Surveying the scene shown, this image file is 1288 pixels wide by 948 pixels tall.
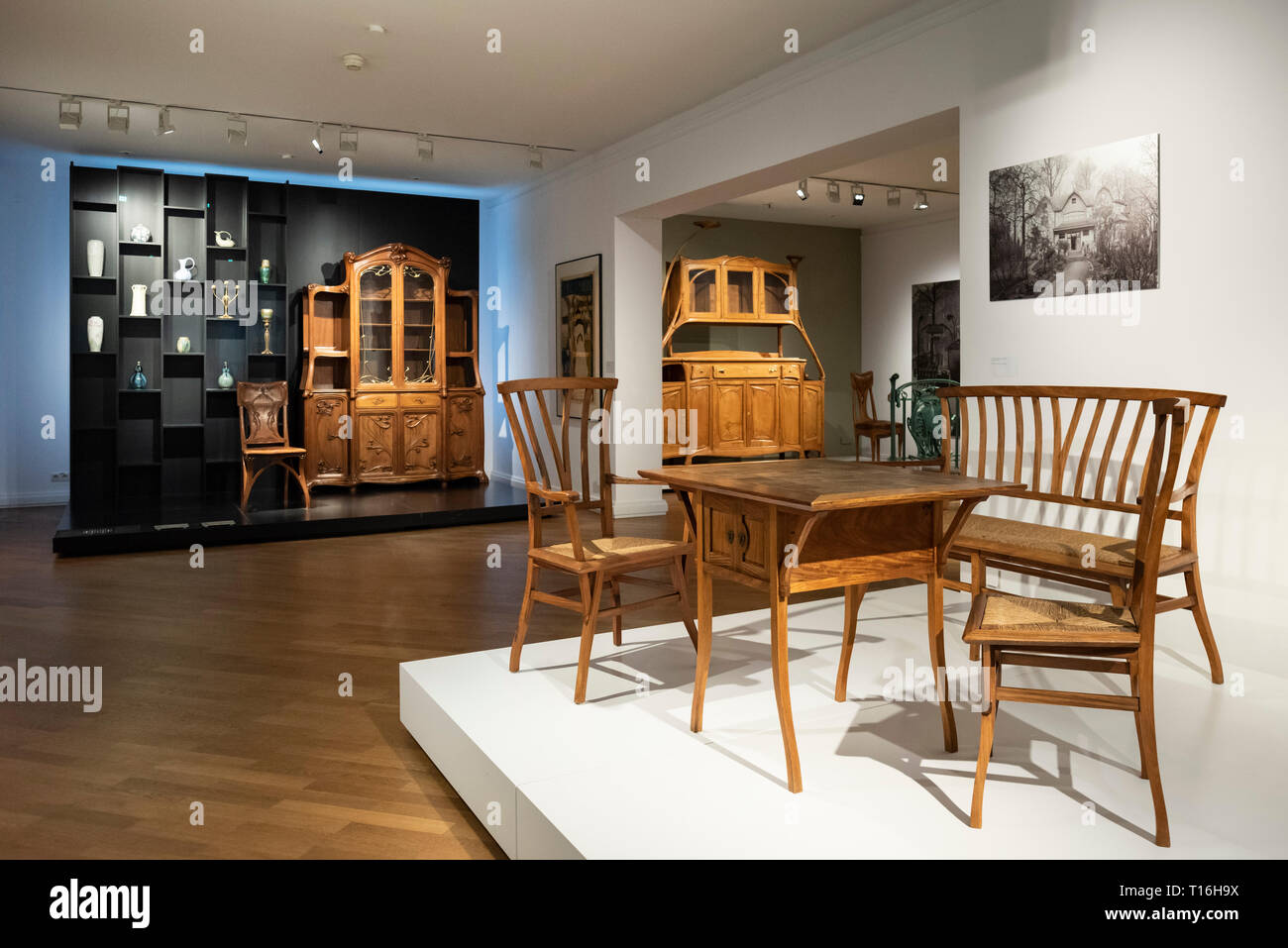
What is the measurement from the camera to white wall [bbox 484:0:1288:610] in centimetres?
342

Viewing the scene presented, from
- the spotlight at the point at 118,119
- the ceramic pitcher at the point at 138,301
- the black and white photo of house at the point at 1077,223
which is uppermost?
the spotlight at the point at 118,119

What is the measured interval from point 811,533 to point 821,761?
0.60 metres

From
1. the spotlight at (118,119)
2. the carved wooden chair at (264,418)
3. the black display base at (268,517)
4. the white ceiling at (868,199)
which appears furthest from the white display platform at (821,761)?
the white ceiling at (868,199)

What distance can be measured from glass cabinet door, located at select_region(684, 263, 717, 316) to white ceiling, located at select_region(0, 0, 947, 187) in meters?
2.69

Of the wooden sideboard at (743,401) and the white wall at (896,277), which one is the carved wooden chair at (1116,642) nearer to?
the wooden sideboard at (743,401)

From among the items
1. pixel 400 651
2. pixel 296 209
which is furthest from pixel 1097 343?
pixel 296 209

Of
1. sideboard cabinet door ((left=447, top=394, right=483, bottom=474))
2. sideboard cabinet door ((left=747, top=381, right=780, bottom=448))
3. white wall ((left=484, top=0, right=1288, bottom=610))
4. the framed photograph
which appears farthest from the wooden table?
sideboard cabinet door ((left=747, top=381, right=780, bottom=448))

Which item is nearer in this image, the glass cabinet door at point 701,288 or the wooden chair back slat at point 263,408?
the wooden chair back slat at point 263,408

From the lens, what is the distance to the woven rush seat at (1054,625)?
208 cm

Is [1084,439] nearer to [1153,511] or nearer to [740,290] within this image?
[1153,511]

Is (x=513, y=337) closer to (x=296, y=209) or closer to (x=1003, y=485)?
(x=296, y=209)

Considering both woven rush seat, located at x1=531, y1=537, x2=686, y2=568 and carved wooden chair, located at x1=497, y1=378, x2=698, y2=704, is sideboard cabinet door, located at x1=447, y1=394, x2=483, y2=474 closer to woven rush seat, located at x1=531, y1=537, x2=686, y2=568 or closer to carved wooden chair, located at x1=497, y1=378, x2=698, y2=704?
carved wooden chair, located at x1=497, y1=378, x2=698, y2=704

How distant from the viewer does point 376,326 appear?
9.10 meters

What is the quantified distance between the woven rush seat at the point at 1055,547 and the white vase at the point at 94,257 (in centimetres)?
738
